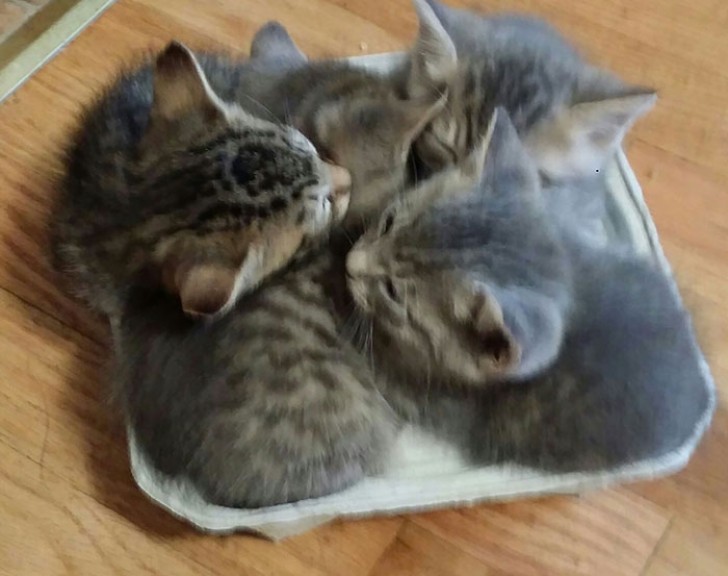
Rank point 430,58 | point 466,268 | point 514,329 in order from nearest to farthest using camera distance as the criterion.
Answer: point 514,329
point 466,268
point 430,58

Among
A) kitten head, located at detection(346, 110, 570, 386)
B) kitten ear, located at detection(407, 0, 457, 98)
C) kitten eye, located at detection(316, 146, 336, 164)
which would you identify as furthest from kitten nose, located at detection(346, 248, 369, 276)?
kitten ear, located at detection(407, 0, 457, 98)

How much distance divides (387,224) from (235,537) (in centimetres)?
47

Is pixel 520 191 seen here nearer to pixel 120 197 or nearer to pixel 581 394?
pixel 581 394

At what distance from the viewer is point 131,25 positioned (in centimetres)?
152

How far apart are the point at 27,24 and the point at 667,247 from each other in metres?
1.14

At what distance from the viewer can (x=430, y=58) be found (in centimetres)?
113

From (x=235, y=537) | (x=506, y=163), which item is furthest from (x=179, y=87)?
(x=235, y=537)

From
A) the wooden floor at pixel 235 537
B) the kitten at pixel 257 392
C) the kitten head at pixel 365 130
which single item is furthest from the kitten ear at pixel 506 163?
the wooden floor at pixel 235 537

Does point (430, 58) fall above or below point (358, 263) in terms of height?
above

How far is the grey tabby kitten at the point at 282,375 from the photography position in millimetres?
962

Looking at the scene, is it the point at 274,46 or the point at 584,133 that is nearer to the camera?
the point at 584,133

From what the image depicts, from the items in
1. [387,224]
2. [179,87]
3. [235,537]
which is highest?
[179,87]

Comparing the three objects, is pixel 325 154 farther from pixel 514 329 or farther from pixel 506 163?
pixel 514 329

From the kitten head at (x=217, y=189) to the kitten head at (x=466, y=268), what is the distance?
0.09m
